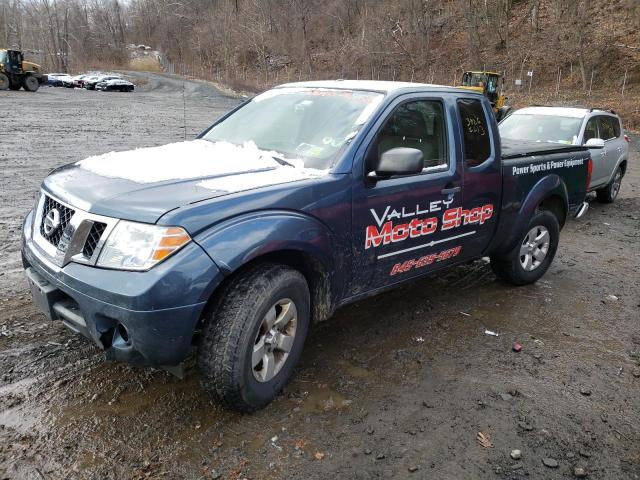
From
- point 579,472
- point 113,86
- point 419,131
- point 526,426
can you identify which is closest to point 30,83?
point 113,86

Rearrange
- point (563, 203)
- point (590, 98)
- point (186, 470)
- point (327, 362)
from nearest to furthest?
point (186, 470)
point (327, 362)
point (563, 203)
point (590, 98)

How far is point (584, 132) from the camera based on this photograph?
354 inches

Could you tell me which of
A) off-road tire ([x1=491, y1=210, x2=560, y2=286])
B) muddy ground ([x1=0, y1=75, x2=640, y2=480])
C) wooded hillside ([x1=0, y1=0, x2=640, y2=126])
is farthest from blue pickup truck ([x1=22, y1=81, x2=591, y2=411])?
wooded hillside ([x1=0, y1=0, x2=640, y2=126])

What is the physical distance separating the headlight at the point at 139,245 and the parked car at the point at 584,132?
7.71 m

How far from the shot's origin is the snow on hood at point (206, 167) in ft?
10.3

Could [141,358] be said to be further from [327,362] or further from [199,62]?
[199,62]

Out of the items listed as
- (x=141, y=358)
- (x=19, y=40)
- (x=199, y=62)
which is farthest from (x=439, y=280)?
(x=19, y=40)

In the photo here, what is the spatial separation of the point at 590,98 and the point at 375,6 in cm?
3680

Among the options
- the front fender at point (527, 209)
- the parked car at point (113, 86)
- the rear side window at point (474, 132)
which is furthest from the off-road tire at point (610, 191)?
the parked car at point (113, 86)

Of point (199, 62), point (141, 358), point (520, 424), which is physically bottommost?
point (520, 424)

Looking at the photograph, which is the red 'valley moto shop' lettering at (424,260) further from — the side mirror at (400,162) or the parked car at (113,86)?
the parked car at (113,86)

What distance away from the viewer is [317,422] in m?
3.16

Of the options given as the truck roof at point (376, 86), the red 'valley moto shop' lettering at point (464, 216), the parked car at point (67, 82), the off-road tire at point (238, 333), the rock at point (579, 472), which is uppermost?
the parked car at point (67, 82)

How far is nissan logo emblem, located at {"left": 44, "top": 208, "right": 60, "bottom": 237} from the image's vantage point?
10.1 ft
